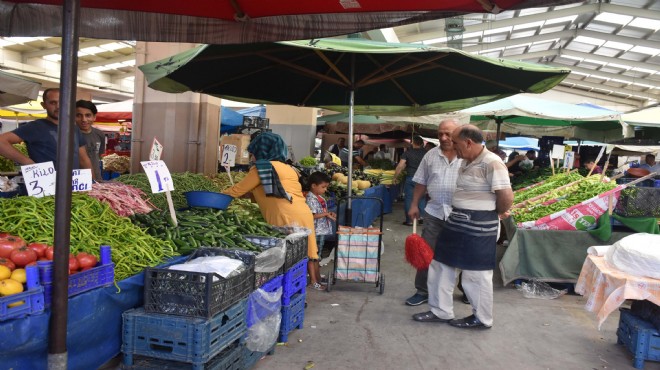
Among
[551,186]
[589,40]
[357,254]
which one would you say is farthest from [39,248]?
[589,40]

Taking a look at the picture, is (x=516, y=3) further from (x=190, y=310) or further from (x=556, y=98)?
(x=556, y=98)

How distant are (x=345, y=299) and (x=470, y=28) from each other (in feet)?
54.9

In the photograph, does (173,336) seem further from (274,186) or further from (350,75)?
(350,75)

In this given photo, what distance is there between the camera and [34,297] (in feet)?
8.68

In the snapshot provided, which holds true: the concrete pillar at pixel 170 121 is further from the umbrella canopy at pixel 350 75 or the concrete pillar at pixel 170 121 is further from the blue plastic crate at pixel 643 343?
the blue plastic crate at pixel 643 343

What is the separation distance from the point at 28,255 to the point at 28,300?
0.32 meters

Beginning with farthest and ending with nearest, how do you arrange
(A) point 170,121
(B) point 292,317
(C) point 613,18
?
(C) point 613,18 < (A) point 170,121 < (B) point 292,317

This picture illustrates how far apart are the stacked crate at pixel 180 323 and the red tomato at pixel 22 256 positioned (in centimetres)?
69

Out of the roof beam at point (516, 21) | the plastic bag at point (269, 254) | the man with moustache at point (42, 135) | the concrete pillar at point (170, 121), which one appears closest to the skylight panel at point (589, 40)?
the roof beam at point (516, 21)

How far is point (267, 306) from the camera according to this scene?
4.08 m

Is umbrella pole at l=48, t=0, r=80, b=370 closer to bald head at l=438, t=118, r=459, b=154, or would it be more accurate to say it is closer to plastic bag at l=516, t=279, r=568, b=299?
bald head at l=438, t=118, r=459, b=154

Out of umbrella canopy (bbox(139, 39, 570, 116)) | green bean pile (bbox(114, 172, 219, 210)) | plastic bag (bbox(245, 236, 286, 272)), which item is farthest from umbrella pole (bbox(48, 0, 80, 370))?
green bean pile (bbox(114, 172, 219, 210))

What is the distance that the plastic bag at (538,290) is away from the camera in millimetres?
6469

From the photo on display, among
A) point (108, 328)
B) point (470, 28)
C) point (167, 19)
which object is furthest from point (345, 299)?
point (470, 28)
